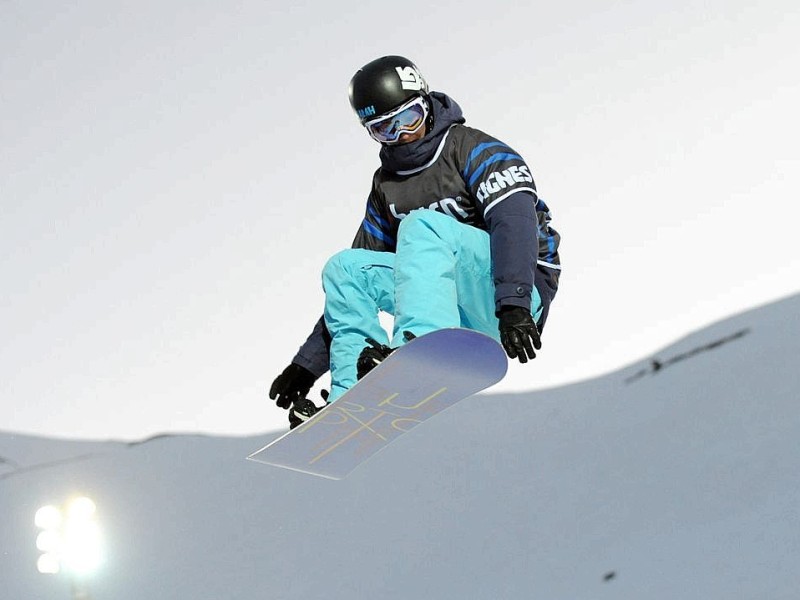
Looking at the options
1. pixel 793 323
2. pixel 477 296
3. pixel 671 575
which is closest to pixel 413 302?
pixel 477 296

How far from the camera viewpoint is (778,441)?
26391mm

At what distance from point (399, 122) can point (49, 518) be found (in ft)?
35.9

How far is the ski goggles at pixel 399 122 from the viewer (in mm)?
5156

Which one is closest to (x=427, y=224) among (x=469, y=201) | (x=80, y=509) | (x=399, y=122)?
(x=469, y=201)

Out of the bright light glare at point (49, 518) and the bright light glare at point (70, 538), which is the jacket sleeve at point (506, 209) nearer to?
the bright light glare at point (70, 538)

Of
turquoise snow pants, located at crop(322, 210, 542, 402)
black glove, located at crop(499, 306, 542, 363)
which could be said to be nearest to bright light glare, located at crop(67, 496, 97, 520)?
turquoise snow pants, located at crop(322, 210, 542, 402)

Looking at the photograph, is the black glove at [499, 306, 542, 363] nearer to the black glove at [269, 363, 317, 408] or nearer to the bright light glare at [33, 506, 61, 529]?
the black glove at [269, 363, 317, 408]

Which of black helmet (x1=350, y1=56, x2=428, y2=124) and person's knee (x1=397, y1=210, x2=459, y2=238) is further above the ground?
black helmet (x1=350, y1=56, x2=428, y2=124)

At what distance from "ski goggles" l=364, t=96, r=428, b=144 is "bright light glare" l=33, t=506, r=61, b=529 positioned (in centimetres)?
1061

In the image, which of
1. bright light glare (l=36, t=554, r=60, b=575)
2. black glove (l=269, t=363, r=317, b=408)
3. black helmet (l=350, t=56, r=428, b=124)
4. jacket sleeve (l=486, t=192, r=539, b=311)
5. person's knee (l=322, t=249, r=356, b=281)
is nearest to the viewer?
jacket sleeve (l=486, t=192, r=539, b=311)

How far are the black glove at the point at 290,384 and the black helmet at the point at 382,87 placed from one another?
1303 mm

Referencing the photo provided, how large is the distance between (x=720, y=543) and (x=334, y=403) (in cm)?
2099

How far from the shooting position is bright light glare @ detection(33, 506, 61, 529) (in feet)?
47.3

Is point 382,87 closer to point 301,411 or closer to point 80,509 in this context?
point 301,411
